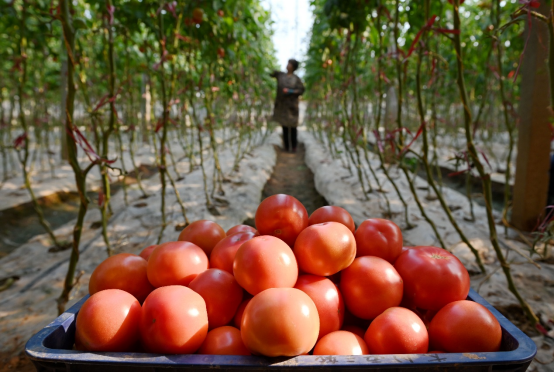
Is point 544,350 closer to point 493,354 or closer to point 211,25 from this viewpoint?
point 493,354

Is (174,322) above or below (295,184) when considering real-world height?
above

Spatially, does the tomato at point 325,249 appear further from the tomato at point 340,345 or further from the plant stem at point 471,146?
the plant stem at point 471,146

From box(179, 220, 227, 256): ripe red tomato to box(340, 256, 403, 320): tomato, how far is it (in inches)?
19.7

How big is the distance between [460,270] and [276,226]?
0.55 meters

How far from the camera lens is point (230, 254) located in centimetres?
101

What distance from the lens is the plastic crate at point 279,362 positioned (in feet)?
2.14

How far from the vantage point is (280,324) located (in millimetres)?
692

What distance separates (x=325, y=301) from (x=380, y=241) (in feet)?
0.98

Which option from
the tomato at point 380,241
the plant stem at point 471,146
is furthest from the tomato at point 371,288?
the plant stem at point 471,146

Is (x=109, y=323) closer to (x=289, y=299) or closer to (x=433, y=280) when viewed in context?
(x=289, y=299)

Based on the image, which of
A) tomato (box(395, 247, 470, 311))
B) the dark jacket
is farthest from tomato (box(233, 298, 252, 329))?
the dark jacket

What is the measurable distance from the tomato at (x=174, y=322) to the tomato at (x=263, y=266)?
5.1 inches

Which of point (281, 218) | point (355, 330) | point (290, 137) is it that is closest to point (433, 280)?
point (355, 330)

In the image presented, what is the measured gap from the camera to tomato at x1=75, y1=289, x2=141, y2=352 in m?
0.76
